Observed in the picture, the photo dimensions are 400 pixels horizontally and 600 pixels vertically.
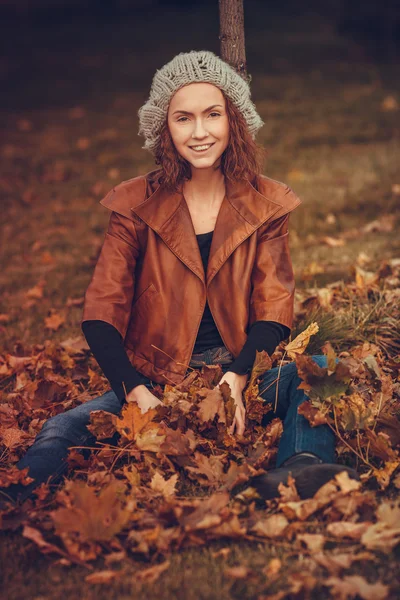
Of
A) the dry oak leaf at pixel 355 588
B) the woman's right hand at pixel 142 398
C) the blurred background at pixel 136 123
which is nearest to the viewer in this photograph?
the dry oak leaf at pixel 355 588

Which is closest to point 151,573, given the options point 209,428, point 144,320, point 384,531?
point 384,531

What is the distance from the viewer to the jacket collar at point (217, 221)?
10.0 feet

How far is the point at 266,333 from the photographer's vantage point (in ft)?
9.94

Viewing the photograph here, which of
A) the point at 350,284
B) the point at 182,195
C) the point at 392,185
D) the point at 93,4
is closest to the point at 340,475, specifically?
the point at 182,195

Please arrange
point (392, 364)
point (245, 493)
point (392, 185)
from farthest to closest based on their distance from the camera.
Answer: point (392, 185)
point (392, 364)
point (245, 493)

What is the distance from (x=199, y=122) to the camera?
3018 mm

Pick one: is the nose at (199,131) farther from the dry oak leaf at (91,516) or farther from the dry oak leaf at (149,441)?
the dry oak leaf at (91,516)

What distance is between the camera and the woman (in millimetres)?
2998

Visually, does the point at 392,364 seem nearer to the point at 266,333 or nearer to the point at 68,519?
the point at 266,333

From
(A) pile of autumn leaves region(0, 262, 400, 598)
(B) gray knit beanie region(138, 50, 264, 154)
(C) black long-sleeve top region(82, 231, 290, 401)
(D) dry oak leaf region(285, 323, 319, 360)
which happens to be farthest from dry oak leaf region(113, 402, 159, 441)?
(B) gray knit beanie region(138, 50, 264, 154)

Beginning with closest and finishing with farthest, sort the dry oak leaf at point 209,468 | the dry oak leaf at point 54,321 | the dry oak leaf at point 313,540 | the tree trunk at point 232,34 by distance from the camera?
the dry oak leaf at point 313,540 → the dry oak leaf at point 209,468 → the tree trunk at point 232,34 → the dry oak leaf at point 54,321

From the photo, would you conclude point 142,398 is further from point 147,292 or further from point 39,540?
point 39,540

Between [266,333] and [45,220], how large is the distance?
15.4ft

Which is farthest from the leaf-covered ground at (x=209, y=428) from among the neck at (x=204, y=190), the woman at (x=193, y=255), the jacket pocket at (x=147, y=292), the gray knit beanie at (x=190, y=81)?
the gray knit beanie at (x=190, y=81)
